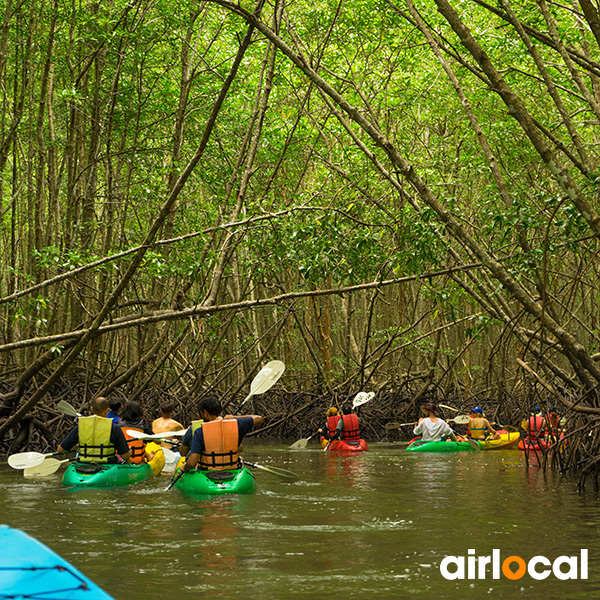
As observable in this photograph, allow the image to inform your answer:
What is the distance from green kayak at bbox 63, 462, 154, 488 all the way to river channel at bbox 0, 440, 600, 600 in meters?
0.19

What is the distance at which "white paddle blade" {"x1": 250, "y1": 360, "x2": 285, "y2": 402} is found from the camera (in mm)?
8960

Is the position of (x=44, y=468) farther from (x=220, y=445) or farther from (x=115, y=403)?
(x=220, y=445)

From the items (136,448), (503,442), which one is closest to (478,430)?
(503,442)

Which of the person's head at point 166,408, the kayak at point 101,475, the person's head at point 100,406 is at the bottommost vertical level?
the kayak at point 101,475

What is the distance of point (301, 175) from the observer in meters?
12.1

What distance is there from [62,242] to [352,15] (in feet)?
19.1

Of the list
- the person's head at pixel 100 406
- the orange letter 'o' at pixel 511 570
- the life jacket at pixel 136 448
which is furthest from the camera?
the life jacket at pixel 136 448

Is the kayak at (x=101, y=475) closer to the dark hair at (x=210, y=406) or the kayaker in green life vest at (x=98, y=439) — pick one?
the kayaker in green life vest at (x=98, y=439)

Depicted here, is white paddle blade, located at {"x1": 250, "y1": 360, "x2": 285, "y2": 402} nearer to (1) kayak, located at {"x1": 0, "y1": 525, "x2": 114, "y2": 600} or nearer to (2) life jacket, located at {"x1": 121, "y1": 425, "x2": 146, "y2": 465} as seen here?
(2) life jacket, located at {"x1": 121, "y1": 425, "x2": 146, "y2": 465}

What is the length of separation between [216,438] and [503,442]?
7571mm

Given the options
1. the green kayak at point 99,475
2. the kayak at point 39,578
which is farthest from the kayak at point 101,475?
the kayak at point 39,578

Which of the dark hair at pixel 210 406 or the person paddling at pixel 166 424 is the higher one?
the dark hair at pixel 210 406

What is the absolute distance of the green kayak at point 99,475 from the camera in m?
7.99

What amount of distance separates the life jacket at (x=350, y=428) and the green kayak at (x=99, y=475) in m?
5.18
